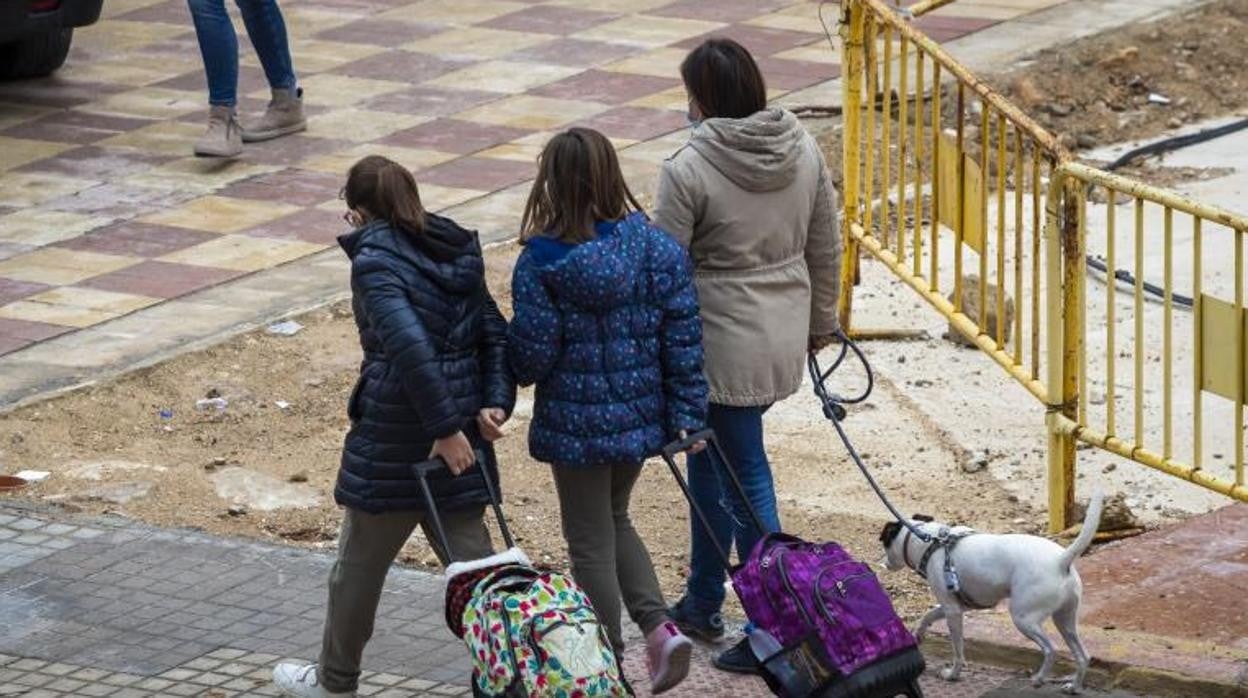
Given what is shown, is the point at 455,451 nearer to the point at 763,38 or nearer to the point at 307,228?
the point at 307,228

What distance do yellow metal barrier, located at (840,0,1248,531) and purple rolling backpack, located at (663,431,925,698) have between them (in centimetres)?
156

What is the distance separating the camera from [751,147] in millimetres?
5973

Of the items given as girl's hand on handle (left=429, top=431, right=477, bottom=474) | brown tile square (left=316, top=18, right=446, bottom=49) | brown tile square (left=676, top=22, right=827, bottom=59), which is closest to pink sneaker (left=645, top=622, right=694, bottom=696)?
girl's hand on handle (left=429, top=431, right=477, bottom=474)

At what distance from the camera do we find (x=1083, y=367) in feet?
23.6

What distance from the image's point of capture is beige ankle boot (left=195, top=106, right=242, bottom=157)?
1141 cm

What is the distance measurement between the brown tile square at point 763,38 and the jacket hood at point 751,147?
7.25 metres

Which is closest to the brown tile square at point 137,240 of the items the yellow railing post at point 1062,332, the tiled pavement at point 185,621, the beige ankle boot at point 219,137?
the beige ankle boot at point 219,137

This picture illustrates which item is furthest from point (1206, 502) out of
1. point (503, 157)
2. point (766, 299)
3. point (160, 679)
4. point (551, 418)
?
point (503, 157)

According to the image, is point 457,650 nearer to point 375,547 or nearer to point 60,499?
point 375,547

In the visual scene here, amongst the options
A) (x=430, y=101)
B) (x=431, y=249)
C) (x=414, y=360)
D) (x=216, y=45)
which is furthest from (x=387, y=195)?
(x=430, y=101)

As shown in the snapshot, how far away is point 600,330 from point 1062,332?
2009 mm

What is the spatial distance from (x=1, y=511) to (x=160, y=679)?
1.51 meters


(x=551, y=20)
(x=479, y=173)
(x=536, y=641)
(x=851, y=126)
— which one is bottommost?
(x=551, y=20)

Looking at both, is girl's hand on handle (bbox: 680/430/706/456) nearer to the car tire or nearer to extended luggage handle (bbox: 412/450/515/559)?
extended luggage handle (bbox: 412/450/515/559)
